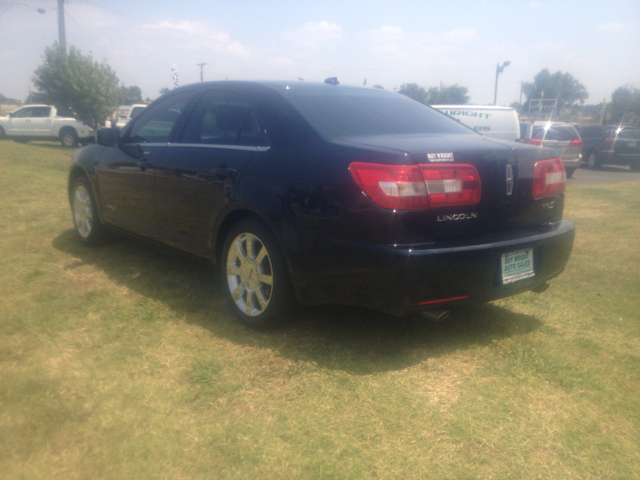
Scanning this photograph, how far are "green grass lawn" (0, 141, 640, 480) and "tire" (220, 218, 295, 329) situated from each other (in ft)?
0.48

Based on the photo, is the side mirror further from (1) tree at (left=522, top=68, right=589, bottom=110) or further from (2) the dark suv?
(1) tree at (left=522, top=68, right=589, bottom=110)

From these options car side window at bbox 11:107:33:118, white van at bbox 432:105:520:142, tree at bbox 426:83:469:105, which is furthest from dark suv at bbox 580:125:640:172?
tree at bbox 426:83:469:105

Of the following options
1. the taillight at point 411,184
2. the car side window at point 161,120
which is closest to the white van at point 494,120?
the car side window at point 161,120

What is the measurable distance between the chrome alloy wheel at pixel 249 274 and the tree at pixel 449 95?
76616mm

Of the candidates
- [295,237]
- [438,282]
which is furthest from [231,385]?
[438,282]

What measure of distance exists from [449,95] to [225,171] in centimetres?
8279

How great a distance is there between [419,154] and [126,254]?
357 cm

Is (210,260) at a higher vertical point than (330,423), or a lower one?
higher

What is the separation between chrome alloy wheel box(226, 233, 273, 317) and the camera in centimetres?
334

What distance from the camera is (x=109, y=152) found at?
4.97 m

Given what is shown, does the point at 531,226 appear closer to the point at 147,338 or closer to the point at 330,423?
Answer: the point at 330,423

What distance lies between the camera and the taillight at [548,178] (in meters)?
3.13

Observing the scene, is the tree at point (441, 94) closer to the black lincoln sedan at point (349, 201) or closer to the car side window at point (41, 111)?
the car side window at point (41, 111)

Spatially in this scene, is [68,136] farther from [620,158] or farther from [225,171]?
[225,171]
